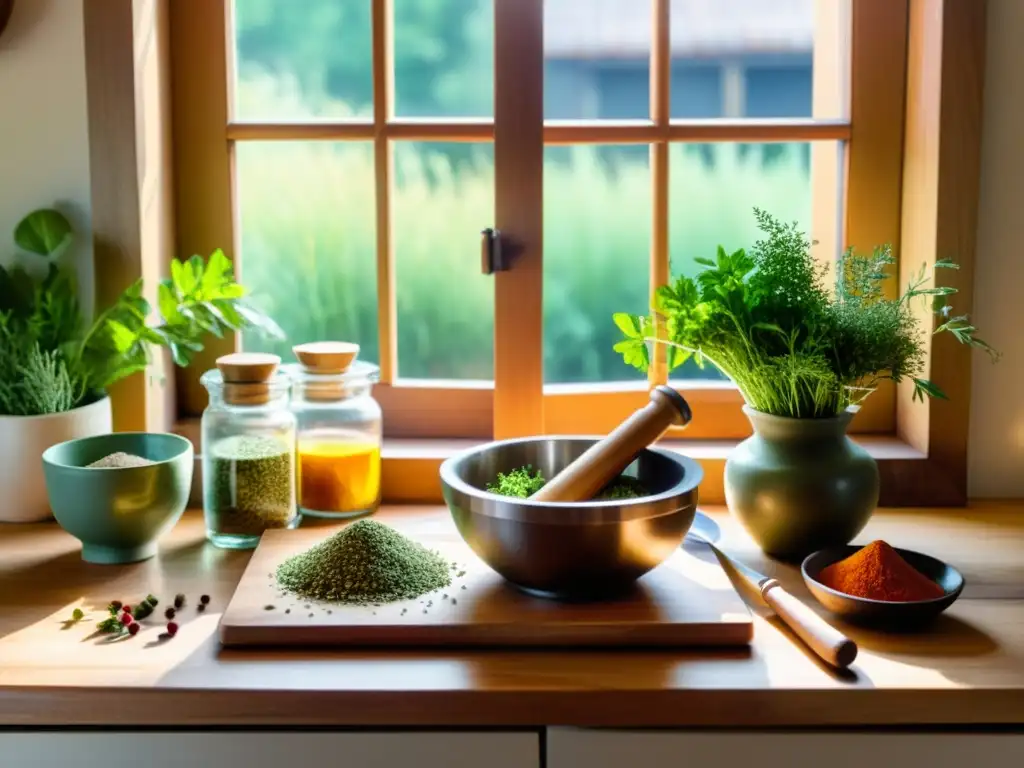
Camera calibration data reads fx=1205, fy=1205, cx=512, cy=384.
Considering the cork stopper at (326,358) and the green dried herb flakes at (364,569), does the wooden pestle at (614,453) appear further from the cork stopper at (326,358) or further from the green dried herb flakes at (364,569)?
the cork stopper at (326,358)

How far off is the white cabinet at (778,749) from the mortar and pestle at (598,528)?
9 centimetres

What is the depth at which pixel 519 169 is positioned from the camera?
1772 mm

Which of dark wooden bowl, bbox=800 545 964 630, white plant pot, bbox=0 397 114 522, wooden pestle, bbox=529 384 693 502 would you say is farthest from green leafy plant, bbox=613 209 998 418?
white plant pot, bbox=0 397 114 522

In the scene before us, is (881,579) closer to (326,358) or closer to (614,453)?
(614,453)

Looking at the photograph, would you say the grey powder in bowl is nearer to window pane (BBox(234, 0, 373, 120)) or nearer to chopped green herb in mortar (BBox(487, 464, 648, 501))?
chopped green herb in mortar (BBox(487, 464, 648, 501))

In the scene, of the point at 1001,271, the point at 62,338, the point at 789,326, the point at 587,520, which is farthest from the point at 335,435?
the point at 1001,271

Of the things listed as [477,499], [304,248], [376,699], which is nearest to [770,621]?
[477,499]

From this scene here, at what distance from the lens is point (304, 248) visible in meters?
1.87

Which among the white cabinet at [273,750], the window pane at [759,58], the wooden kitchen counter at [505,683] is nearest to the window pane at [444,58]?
the window pane at [759,58]

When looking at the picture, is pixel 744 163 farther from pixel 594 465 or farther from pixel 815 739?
pixel 815 739

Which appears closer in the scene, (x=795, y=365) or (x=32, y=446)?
→ (x=795, y=365)

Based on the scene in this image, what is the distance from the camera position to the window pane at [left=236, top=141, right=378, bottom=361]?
1.84 m

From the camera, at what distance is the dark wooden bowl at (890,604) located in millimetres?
1280

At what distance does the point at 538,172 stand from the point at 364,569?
69 centimetres
